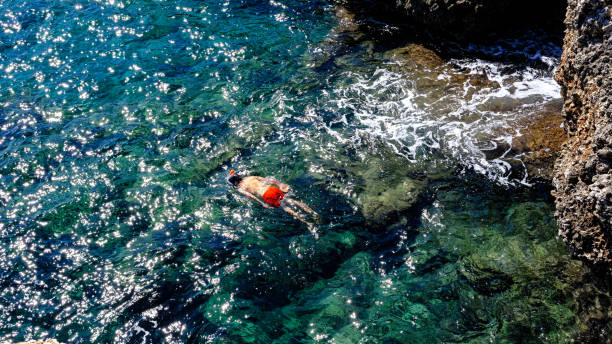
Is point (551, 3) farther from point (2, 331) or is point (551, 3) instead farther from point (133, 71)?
point (2, 331)

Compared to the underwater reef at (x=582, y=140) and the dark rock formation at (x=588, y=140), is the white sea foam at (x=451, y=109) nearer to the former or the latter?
→ the underwater reef at (x=582, y=140)

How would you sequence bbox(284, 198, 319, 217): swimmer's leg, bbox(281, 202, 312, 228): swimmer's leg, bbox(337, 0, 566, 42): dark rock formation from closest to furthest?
bbox(281, 202, 312, 228): swimmer's leg → bbox(284, 198, 319, 217): swimmer's leg → bbox(337, 0, 566, 42): dark rock formation

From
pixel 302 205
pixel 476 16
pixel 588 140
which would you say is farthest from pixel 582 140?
pixel 476 16

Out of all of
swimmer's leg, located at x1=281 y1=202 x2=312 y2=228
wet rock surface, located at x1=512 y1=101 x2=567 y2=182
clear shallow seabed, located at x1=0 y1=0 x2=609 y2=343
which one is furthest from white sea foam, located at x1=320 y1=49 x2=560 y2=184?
swimmer's leg, located at x1=281 y1=202 x2=312 y2=228

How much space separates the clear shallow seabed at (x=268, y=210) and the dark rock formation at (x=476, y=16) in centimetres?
71

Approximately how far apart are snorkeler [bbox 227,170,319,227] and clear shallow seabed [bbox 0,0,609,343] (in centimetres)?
22

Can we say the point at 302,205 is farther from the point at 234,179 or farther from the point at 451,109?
the point at 451,109

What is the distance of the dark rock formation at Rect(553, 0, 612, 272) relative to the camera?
5797 mm

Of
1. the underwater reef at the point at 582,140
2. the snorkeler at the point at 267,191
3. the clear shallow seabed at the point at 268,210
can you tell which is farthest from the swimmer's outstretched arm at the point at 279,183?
the underwater reef at the point at 582,140

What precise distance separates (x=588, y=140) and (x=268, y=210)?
5928 millimetres

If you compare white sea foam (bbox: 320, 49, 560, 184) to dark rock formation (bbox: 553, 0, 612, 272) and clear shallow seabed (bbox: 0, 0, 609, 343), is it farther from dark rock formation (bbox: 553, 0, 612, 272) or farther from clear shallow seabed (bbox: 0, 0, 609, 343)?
dark rock formation (bbox: 553, 0, 612, 272)

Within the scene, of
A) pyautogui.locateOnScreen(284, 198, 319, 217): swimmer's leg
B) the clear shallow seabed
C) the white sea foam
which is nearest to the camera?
the clear shallow seabed

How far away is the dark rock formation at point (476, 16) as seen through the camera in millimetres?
11656

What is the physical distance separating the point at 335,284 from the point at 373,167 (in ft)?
10.0
